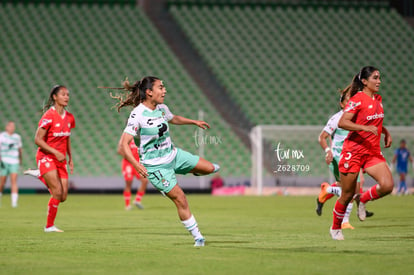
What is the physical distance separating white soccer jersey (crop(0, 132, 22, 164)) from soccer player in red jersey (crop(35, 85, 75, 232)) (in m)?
8.66

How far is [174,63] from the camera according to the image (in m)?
32.2

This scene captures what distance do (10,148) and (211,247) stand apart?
1254cm

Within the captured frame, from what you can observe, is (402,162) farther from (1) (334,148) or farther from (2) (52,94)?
(2) (52,94)

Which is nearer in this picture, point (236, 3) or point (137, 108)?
point (137, 108)

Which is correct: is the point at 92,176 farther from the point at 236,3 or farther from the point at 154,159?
the point at 154,159

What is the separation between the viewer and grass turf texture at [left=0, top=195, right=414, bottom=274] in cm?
655

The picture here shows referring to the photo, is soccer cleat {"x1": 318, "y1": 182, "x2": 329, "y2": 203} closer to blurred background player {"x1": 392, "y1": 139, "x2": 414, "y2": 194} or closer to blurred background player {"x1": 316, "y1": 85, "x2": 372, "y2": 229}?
blurred background player {"x1": 316, "y1": 85, "x2": 372, "y2": 229}

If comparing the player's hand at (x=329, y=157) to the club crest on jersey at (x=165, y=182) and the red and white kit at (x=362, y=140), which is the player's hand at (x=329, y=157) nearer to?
the red and white kit at (x=362, y=140)

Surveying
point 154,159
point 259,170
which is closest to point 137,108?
point 154,159

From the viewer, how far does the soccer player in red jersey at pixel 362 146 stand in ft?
29.8

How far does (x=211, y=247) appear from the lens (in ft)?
27.8

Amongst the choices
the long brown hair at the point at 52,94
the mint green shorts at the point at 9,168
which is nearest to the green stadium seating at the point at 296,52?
the mint green shorts at the point at 9,168

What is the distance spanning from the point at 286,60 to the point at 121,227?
2233cm

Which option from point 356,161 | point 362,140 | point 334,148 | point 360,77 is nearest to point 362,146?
point 362,140
